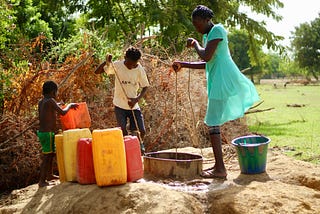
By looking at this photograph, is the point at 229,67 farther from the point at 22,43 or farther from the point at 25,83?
the point at 22,43

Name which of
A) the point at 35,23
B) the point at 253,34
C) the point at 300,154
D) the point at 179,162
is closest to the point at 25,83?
the point at 179,162

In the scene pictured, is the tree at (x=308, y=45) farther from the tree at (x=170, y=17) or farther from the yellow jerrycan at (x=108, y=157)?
the yellow jerrycan at (x=108, y=157)

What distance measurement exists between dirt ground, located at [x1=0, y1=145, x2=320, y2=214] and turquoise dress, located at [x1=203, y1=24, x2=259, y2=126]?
715 mm

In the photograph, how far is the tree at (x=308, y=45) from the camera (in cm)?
5633

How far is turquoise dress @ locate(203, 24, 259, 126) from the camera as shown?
16.7 feet

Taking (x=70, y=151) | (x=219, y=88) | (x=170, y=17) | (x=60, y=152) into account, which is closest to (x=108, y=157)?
(x=70, y=151)

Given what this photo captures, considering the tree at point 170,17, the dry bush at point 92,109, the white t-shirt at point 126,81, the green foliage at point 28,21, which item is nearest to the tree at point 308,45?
the tree at point 170,17

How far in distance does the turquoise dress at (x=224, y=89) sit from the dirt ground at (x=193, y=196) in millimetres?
715

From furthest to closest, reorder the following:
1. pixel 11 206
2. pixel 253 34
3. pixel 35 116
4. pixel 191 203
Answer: pixel 253 34, pixel 35 116, pixel 11 206, pixel 191 203

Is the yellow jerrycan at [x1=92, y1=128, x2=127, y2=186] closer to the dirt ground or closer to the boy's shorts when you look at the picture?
the dirt ground

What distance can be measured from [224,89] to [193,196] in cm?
130

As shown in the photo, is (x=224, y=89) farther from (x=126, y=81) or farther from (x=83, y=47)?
(x=83, y=47)

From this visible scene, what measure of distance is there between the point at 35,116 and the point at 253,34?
1198 cm

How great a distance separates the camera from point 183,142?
28.8 feet
